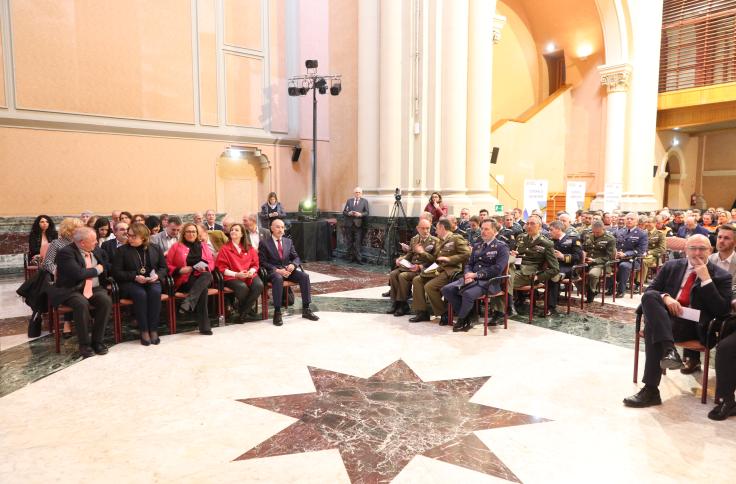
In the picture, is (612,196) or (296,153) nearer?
(612,196)

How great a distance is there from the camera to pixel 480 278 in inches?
205

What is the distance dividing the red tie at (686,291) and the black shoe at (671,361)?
0.42 metres

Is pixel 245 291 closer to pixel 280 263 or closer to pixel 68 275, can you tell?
pixel 280 263

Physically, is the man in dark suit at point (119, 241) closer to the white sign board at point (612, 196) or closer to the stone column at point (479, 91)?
the stone column at point (479, 91)

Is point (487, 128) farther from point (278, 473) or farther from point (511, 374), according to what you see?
point (278, 473)

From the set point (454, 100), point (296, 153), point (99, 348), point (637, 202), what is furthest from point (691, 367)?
point (637, 202)

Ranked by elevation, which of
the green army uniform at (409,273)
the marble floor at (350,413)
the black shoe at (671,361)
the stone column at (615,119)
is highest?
the stone column at (615,119)

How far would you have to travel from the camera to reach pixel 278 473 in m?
2.56

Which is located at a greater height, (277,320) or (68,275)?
(68,275)

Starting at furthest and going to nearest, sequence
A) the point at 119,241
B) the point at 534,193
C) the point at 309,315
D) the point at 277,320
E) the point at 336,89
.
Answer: the point at 336,89 → the point at 534,193 → the point at 309,315 → the point at 119,241 → the point at 277,320

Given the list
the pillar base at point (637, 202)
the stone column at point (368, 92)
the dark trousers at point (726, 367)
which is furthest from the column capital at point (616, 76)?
the dark trousers at point (726, 367)

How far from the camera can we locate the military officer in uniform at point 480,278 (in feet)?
16.9

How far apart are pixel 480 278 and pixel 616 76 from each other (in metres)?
11.4

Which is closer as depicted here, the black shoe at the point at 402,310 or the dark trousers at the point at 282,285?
the dark trousers at the point at 282,285
